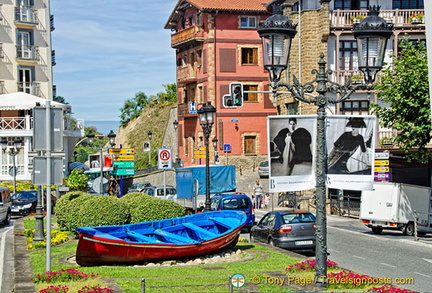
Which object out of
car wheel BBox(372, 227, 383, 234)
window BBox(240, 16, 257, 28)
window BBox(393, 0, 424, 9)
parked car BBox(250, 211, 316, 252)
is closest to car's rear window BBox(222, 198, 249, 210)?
car wheel BBox(372, 227, 383, 234)

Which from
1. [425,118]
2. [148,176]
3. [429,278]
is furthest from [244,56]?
[429,278]

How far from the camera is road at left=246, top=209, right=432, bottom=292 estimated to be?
59.7 ft

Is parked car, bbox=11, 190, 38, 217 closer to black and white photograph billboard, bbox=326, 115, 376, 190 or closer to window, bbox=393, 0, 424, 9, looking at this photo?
window, bbox=393, 0, 424, 9

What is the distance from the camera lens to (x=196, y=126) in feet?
216

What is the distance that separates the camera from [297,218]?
74.8 feet

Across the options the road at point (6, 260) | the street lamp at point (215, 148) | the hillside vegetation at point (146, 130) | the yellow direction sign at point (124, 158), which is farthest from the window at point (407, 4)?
the hillside vegetation at point (146, 130)

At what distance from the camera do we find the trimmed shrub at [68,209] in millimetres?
25312

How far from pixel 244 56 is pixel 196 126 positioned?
7710mm

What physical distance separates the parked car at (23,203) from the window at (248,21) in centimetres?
2698

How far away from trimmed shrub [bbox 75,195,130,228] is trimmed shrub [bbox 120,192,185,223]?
0.83 feet

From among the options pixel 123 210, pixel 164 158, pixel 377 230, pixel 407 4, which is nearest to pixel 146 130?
pixel 407 4

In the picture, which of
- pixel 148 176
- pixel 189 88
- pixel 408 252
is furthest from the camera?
pixel 148 176

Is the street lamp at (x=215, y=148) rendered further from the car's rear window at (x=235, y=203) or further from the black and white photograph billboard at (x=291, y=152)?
the black and white photograph billboard at (x=291, y=152)

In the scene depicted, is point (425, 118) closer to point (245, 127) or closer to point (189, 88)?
point (245, 127)
